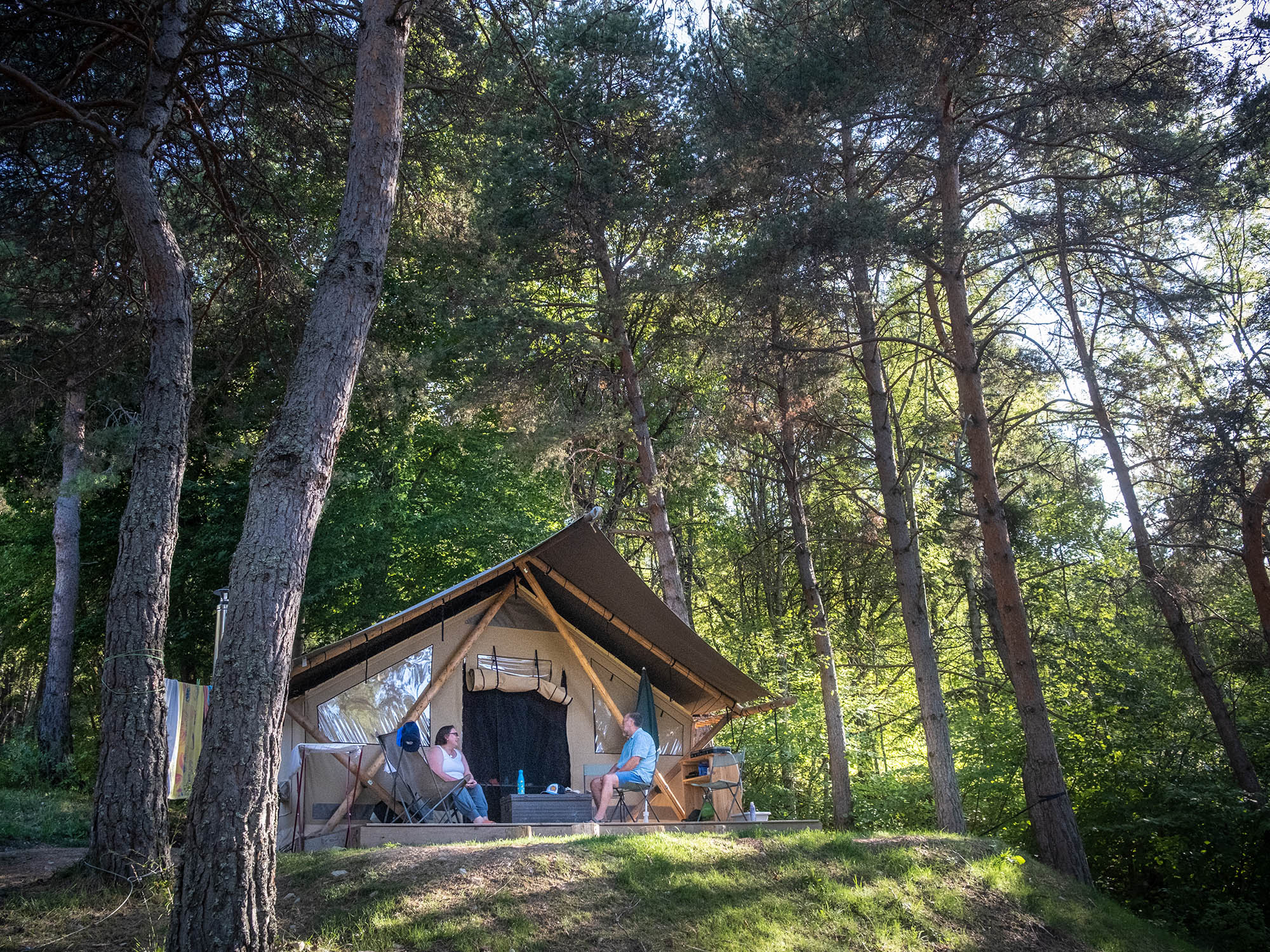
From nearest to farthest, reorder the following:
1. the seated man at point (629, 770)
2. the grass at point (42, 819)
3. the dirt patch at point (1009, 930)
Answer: the dirt patch at point (1009, 930), the grass at point (42, 819), the seated man at point (629, 770)

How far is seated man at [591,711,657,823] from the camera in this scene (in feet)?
22.4

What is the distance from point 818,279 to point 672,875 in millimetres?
4716

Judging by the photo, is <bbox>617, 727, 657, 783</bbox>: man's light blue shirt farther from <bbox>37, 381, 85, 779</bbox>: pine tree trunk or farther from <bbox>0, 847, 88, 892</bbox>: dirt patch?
<bbox>37, 381, 85, 779</bbox>: pine tree trunk

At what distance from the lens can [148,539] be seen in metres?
4.50

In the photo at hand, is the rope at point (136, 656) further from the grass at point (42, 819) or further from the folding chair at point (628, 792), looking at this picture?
the folding chair at point (628, 792)

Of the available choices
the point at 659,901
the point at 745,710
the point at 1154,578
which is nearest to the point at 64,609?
the point at 745,710

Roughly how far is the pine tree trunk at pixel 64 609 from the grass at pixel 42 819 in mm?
1125

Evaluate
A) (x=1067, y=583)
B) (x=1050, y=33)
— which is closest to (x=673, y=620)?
(x=1050, y=33)

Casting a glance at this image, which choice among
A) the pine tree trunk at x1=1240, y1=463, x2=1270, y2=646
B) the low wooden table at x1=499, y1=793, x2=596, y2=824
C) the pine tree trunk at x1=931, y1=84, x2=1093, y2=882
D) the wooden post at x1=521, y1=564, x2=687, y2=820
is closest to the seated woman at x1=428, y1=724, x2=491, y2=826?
the low wooden table at x1=499, y1=793, x2=596, y2=824

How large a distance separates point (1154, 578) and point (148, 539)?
332 inches

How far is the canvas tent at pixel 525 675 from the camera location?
22.7 ft

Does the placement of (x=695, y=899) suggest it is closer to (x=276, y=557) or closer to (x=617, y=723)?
(x=276, y=557)

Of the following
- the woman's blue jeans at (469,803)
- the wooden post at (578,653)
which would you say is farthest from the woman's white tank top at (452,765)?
the wooden post at (578,653)

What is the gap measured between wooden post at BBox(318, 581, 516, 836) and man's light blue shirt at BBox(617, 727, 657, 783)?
1.52 m
